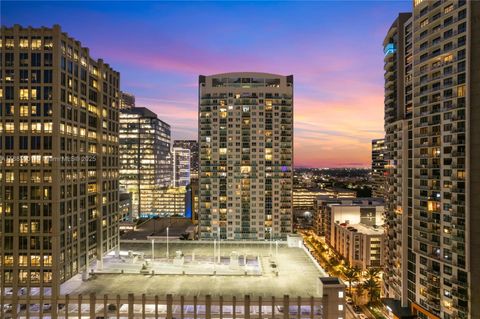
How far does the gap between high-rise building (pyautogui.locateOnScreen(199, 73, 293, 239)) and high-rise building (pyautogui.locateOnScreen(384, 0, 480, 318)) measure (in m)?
49.7

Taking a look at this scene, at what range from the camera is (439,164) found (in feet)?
259

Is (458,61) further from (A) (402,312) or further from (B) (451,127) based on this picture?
(A) (402,312)

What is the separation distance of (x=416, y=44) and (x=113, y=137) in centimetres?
7845

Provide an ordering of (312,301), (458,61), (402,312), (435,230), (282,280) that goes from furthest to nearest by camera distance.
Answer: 1. (402,312)
2. (435,230)
3. (458,61)
4. (282,280)
5. (312,301)

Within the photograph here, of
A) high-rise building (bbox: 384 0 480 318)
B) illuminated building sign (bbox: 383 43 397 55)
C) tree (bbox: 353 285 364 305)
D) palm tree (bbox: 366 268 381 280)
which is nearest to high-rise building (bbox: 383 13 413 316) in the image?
illuminated building sign (bbox: 383 43 397 55)

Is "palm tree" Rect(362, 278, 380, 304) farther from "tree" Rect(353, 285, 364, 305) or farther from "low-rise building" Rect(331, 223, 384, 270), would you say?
"low-rise building" Rect(331, 223, 384, 270)

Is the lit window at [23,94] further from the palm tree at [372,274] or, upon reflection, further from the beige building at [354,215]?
the beige building at [354,215]

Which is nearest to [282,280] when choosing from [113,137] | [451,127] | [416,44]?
[451,127]

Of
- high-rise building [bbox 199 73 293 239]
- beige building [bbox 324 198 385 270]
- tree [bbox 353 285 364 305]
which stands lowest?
tree [bbox 353 285 364 305]

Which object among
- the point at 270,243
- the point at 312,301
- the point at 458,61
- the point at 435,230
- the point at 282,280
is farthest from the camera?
the point at 270,243

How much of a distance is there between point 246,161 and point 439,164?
7194cm

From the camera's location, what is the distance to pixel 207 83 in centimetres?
13938

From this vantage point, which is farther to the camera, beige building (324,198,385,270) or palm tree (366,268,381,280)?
beige building (324,198,385,270)

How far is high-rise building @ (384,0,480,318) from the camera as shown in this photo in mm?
71000
